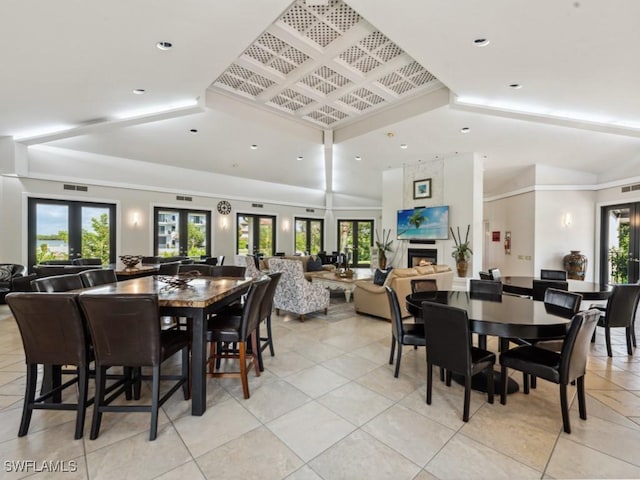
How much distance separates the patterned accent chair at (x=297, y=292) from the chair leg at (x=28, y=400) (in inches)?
131

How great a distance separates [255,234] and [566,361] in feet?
32.8

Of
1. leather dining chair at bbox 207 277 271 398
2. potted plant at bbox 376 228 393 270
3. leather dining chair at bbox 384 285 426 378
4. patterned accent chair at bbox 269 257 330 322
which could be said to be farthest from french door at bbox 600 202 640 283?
leather dining chair at bbox 207 277 271 398

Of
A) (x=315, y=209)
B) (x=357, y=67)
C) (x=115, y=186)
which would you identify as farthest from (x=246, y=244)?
(x=357, y=67)

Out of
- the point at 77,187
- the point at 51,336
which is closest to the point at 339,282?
the point at 51,336

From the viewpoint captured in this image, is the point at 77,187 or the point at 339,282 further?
the point at 77,187

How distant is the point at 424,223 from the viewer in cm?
805

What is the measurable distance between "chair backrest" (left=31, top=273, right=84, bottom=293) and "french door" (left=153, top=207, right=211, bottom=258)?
6.11 m

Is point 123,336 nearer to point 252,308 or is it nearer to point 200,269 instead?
point 252,308

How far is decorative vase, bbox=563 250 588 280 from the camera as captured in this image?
705 centimetres

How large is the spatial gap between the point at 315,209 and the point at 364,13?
32.8 feet

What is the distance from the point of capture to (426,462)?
6.20ft

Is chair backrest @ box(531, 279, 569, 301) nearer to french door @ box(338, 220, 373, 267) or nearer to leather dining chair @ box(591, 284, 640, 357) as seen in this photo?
leather dining chair @ box(591, 284, 640, 357)

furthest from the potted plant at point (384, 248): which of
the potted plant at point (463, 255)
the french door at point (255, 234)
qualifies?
the french door at point (255, 234)

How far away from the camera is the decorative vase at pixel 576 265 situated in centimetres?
705
